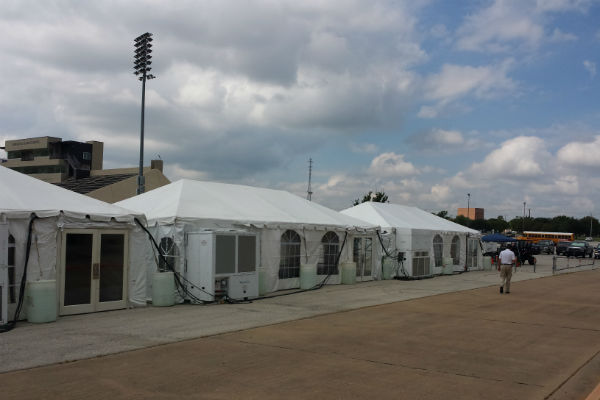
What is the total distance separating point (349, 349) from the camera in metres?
8.68

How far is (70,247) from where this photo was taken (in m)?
12.0

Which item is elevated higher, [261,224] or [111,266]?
[261,224]

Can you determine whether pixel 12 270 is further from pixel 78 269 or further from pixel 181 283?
pixel 181 283

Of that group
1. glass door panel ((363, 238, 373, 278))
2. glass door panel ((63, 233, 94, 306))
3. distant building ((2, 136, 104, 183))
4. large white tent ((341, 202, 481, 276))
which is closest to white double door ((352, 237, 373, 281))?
glass door panel ((363, 238, 373, 278))

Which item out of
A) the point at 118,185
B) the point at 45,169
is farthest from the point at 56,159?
→ the point at 118,185

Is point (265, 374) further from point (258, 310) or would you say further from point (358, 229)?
point (358, 229)

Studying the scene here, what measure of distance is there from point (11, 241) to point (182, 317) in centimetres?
390

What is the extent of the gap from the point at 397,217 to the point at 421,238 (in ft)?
5.60

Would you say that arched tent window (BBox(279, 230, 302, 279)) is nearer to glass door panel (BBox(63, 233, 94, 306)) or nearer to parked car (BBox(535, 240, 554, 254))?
glass door panel (BBox(63, 233, 94, 306))

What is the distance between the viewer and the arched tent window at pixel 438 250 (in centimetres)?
2575

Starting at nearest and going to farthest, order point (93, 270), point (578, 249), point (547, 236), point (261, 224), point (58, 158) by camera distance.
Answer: point (93, 270), point (261, 224), point (578, 249), point (547, 236), point (58, 158)

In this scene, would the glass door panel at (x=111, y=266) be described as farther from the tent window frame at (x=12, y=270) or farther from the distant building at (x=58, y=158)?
the distant building at (x=58, y=158)

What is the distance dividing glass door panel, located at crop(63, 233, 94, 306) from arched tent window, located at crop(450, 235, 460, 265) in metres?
20.3

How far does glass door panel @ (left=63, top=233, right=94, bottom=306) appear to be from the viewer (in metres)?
11.9
